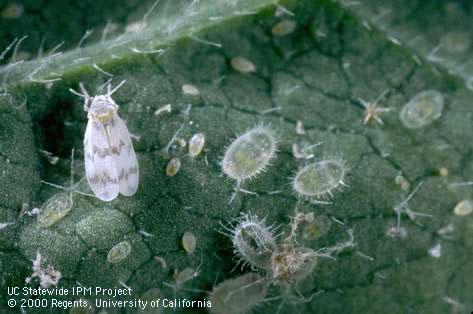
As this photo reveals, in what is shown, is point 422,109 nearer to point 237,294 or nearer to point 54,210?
point 237,294

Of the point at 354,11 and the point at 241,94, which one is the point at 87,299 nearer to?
the point at 241,94

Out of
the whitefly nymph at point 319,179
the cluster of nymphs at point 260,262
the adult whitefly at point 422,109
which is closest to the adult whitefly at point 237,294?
the cluster of nymphs at point 260,262

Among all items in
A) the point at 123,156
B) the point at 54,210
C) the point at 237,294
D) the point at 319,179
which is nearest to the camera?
the point at 54,210

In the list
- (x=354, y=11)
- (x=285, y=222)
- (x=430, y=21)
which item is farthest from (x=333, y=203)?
(x=430, y=21)

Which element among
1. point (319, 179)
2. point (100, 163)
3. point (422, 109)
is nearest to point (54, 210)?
point (100, 163)

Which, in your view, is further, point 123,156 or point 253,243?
point 123,156

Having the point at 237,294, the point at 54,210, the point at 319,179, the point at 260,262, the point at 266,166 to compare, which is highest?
the point at 54,210

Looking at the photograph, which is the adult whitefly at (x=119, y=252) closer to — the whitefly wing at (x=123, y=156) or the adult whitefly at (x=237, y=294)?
the whitefly wing at (x=123, y=156)
